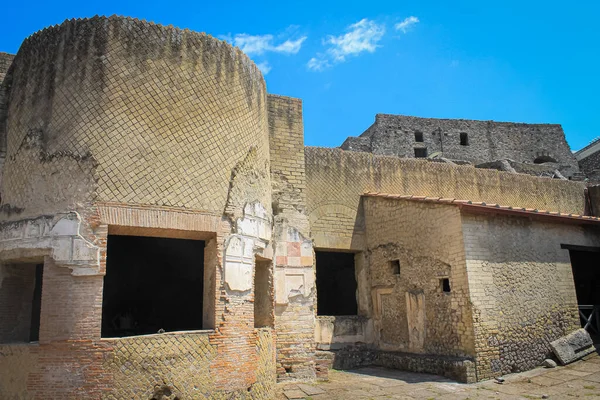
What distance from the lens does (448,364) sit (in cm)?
876

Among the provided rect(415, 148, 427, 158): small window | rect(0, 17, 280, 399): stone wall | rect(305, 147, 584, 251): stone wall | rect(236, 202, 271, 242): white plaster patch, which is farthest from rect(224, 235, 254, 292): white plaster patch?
rect(415, 148, 427, 158): small window

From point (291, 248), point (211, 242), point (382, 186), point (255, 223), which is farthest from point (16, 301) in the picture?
point (382, 186)

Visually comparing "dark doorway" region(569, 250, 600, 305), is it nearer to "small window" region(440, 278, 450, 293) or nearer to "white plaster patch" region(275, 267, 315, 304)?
"small window" region(440, 278, 450, 293)

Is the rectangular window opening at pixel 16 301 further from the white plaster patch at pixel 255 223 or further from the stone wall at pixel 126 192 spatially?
the white plaster patch at pixel 255 223

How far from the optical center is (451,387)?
8.16 m

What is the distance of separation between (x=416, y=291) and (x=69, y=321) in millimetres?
6446

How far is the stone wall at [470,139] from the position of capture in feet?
90.8

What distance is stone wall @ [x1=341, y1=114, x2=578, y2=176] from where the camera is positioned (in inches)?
1090

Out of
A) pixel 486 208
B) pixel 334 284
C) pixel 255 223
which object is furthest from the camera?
pixel 334 284

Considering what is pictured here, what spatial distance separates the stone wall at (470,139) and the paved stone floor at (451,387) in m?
18.4

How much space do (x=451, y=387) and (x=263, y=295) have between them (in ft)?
11.6

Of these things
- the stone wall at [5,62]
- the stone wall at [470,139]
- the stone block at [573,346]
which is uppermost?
the stone wall at [470,139]

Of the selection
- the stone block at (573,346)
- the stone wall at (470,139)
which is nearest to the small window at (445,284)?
the stone block at (573,346)

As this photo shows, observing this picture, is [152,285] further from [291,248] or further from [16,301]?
[16,301]
